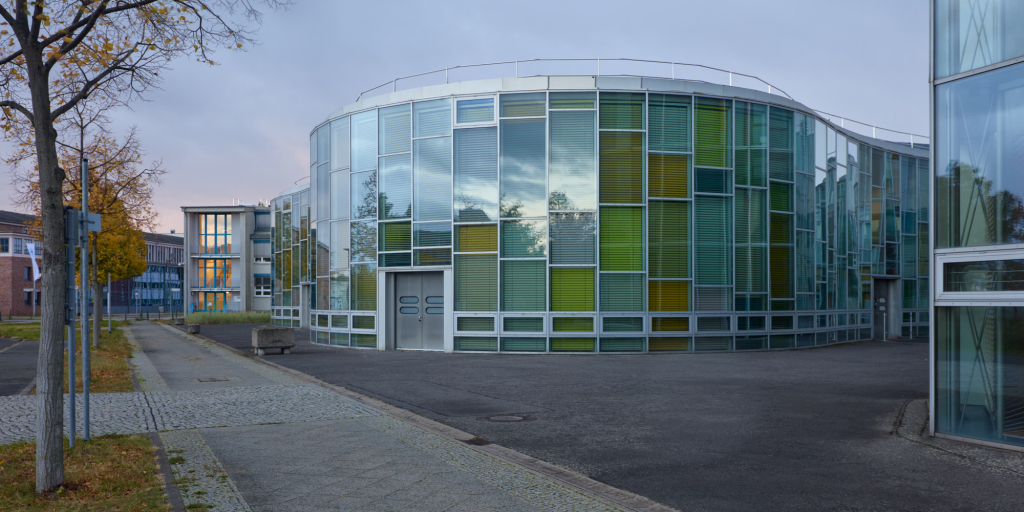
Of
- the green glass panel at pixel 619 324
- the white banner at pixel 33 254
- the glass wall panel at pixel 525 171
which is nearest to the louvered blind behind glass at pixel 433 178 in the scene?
the glass wall panel at pixel 525 171

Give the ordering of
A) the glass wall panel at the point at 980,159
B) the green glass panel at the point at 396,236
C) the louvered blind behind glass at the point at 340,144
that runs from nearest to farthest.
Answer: the glass wall panel at the point at 980,159, the green glass panel at the point at 396,236, the louvered blind behind glass at the point at 340,144

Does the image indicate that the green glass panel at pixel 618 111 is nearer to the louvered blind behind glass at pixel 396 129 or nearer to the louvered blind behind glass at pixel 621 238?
the louvered blind behind glass at pixel 621 238

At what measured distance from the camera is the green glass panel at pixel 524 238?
2020 cm

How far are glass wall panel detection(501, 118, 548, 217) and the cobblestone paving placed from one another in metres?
12.9

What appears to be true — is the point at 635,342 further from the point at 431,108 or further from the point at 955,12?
the point at 955,12

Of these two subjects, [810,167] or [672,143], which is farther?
[810,167]

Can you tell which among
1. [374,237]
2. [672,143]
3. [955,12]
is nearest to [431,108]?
[374,237]

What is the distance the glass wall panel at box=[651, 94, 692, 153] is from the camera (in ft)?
67.1

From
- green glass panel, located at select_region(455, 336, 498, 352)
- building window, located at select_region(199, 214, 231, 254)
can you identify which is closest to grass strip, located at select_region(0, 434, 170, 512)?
green glass panel, located at select_region(455, 336, 498, 352)

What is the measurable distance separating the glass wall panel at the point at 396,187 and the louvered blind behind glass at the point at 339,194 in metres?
1.65

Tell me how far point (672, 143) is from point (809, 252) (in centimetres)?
618

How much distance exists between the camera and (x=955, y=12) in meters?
8.23

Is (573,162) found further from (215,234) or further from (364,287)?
(215,234)

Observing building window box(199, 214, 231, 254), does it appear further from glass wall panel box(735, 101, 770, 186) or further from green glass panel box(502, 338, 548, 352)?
glass wall panel box(735, 101, 770, 186)
